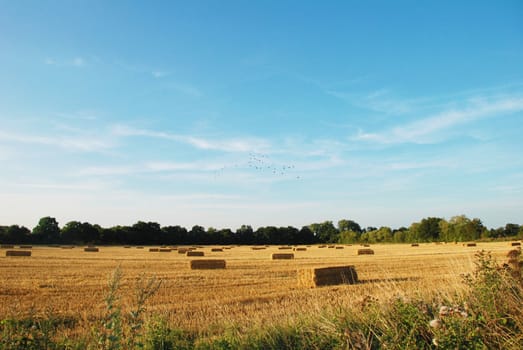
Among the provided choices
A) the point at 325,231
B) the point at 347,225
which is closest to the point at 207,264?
the point at 325,231

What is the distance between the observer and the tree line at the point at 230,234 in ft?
282

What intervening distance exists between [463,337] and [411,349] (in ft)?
2.19

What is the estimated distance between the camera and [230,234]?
107750 mm

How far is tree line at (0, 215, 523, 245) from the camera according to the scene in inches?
3383

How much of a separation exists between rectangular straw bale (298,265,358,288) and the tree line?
70.7 m

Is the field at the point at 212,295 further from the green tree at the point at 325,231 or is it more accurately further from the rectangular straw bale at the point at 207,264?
the green tree at the point at 325,231

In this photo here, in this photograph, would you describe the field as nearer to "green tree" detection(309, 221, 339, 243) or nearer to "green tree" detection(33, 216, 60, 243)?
"green tree" detection(33, 216, 60, 243)

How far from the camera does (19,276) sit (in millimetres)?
18359

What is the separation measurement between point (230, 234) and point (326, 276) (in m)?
92.0

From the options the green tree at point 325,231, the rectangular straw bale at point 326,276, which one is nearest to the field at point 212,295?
the rectangular straw bale at point 326,276

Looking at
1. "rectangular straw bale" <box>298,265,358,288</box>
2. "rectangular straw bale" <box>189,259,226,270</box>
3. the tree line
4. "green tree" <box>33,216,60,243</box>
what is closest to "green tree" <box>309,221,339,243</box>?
the tree line

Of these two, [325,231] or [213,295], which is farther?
[325,231]

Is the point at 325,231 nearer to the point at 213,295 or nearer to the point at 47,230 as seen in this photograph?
the point at 47,230

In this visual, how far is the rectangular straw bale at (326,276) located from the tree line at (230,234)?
232ft
